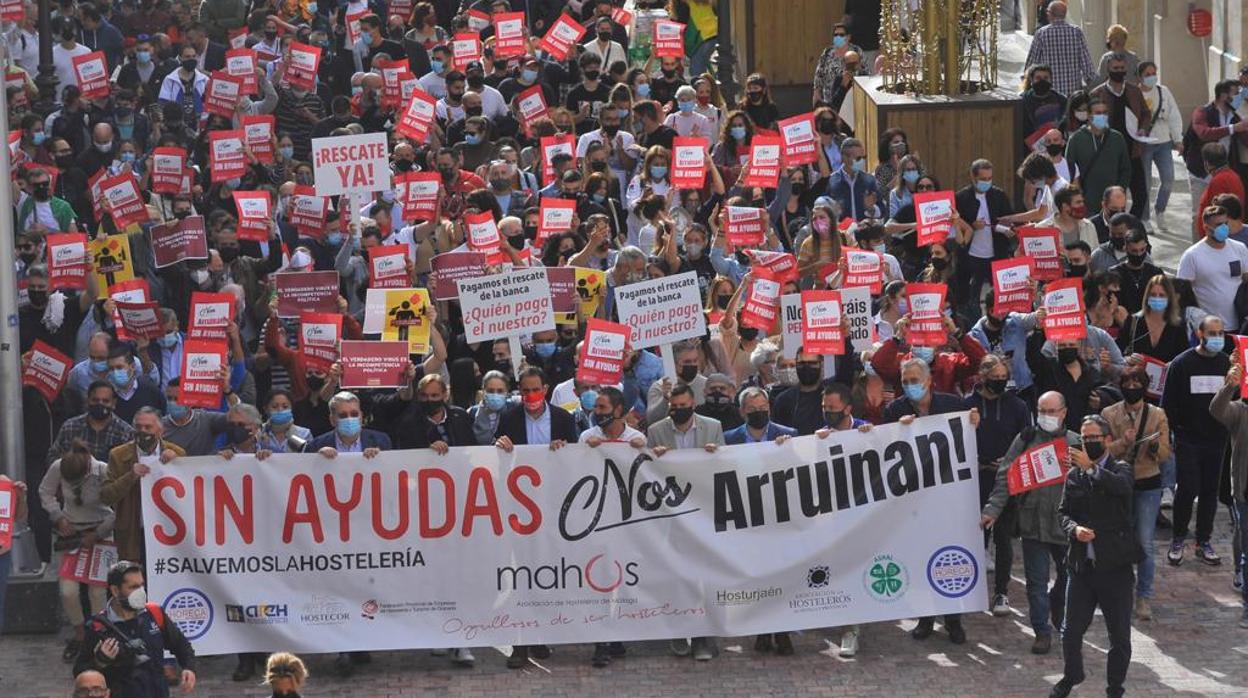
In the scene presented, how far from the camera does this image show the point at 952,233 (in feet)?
64.3

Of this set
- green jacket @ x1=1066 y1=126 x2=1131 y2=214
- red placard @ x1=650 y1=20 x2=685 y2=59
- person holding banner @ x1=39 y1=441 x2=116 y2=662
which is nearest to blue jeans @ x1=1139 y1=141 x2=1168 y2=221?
green jacket @ x1=1066 y1=126 x2=1131 y2=214

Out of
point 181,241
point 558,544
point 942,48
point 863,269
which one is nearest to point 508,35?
point 942,48

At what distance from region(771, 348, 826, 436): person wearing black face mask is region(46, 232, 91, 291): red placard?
19.4 ft

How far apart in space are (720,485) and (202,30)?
1398 centimetres

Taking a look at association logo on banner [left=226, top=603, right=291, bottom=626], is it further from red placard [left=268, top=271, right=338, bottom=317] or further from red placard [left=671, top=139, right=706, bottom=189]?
red placard [left=671, top=139, right=706, bottom=189]

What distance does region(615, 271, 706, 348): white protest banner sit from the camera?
16.6 meters

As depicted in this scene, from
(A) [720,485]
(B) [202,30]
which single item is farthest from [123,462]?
(B) [202,30]

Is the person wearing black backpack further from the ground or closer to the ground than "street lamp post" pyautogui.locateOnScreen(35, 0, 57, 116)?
closer to the ground

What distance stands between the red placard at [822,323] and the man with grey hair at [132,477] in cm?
414

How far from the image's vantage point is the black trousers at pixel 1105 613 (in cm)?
1403

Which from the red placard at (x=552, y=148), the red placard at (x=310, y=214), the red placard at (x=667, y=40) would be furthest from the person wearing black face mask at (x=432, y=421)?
the red placard at (x=667, y=40)

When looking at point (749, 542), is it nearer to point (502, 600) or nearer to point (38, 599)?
point (502, 600)

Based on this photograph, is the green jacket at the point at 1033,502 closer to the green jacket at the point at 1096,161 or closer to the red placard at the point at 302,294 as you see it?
the red placard at the point at 302,294

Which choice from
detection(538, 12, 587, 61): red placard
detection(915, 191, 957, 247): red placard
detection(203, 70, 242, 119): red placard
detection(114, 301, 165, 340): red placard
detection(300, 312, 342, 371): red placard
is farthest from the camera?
detection(538, 12, 587, 61): red placard
